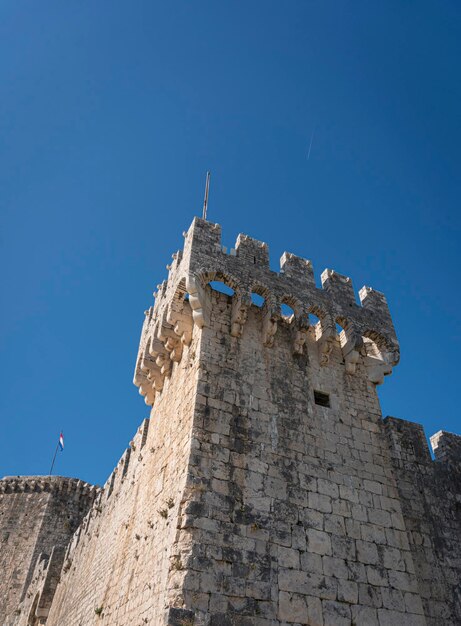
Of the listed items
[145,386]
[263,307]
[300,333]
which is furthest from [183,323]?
[145,386]

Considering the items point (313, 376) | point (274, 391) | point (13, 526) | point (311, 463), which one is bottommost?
point (311, 463)

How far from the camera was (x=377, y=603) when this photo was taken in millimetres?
7449

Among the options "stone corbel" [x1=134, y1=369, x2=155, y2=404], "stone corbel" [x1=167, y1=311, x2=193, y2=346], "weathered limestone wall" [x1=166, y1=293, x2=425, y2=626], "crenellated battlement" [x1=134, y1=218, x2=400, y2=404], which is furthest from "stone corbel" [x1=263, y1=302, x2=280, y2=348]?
"stone corbel" [x1=134, y1=369, x2=155, y2=404]

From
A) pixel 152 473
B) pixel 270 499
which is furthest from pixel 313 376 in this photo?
pixel 152 473

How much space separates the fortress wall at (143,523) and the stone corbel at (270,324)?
4.32ft

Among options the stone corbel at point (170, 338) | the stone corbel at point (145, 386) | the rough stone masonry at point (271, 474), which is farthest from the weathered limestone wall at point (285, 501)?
the stone corbel at point (145, 386)

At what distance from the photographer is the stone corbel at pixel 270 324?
9633mm

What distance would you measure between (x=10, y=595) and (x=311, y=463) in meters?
19.0

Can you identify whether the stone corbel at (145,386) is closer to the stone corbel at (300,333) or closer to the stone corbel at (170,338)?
the stone corbel at (170,338)

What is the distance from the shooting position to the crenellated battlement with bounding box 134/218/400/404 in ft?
31.7

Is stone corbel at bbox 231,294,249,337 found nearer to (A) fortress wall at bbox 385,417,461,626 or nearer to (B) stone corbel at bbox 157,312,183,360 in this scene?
(B) stone corbel at bbox 157,312,183,360

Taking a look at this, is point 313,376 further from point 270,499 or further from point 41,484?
point 41,484

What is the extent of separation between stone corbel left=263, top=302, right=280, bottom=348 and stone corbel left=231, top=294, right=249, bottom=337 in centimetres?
44

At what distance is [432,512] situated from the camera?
941cm
